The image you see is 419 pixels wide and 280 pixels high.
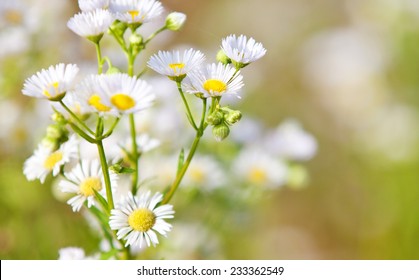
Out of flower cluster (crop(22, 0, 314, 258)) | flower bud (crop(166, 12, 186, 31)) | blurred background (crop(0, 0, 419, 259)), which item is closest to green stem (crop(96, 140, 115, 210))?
flower cluster (crop(22, 0, 314, 258))

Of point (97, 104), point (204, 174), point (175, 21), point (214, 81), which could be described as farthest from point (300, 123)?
point (97, 104)

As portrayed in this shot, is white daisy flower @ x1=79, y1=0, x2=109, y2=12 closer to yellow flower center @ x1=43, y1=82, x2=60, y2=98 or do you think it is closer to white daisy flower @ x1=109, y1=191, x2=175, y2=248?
yellow flower center @ x1=43, y1=82, x2=60, y2=98

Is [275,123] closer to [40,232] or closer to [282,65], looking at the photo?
[282,65]

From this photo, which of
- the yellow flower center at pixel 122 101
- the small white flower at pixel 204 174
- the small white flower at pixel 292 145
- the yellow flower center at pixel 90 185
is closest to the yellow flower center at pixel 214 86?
the yellow flower center at pixel 122 101

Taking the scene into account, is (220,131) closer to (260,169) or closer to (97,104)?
(97,104)

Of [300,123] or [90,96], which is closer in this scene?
[90,96]
